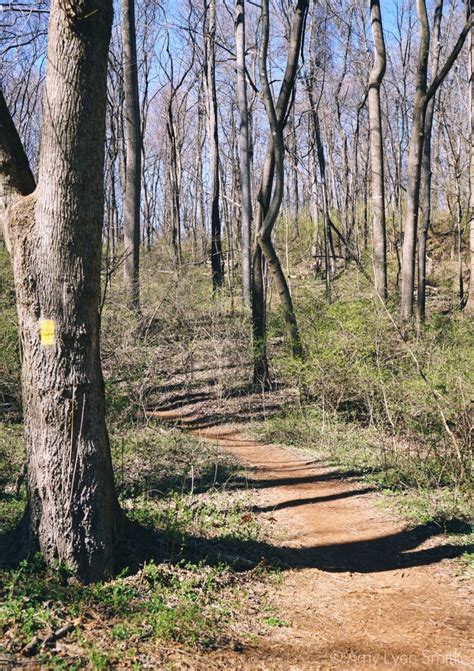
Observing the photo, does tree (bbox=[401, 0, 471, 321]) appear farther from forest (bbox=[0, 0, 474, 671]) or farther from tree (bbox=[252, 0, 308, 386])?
tree (bbox=[252, 0, 308, 386])

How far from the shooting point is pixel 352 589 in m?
5.38

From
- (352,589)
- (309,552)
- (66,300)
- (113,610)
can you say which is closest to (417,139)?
(309,552)

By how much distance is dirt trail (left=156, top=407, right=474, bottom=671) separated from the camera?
14.0ft

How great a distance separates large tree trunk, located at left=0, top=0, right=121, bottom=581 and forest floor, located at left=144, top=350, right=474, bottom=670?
1.40 metres

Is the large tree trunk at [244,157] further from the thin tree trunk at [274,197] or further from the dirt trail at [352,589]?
the dirt trail at [352,589]

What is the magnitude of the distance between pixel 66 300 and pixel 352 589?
3228 millimetres

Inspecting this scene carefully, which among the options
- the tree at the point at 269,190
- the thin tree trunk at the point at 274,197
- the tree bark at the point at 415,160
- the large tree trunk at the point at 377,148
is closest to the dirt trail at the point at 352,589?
the tree at the point at 269,190

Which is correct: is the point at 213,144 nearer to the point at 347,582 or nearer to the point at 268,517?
the point at 268,517

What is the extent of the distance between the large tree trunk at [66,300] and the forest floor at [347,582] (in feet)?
4.59

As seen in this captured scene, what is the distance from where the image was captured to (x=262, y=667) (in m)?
4.02

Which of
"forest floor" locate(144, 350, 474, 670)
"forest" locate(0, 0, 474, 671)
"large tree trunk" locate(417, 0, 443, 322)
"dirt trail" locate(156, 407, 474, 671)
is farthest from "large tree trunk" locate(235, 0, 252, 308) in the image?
"dirt trail" locate(156, 407, 474, 671)

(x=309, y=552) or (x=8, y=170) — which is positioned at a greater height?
(x=8, y=170)

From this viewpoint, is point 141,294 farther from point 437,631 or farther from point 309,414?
point 437,631

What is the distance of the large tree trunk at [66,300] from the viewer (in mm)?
4480
